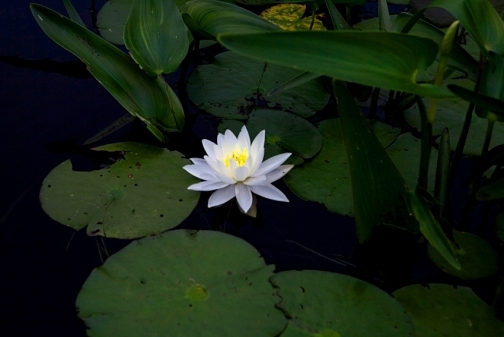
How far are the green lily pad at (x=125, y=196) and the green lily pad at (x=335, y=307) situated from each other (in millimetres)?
470

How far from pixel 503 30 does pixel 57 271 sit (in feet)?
5.02

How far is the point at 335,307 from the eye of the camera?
4.94 feet

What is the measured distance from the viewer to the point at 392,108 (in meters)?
2.34

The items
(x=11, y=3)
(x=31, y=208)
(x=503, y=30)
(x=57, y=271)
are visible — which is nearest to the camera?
(x=503, y=30)

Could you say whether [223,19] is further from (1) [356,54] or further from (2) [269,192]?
(1) [356,54]

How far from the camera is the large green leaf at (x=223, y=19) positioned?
2148 millimetres

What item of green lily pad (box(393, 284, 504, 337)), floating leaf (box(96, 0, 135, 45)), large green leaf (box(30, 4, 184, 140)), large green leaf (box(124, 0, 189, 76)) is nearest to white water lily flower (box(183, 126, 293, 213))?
large green leaf (box(30, 4, 184, 140))

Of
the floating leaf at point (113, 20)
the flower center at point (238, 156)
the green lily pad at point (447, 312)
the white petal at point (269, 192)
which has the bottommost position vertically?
the green lily pad at point (447, 312)

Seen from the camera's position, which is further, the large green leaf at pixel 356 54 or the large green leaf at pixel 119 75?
the large green leaf at pixel 119 75

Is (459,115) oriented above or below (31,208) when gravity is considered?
above

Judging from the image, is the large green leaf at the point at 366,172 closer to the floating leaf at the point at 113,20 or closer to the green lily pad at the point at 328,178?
the green lily pad at the point at 328,178

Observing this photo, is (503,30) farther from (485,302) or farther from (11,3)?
(11,3)

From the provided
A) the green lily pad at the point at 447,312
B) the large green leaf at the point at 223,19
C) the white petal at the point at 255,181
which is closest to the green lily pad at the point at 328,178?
the white petal at the point at 255,181

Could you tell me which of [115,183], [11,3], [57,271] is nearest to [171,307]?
[57,271]
